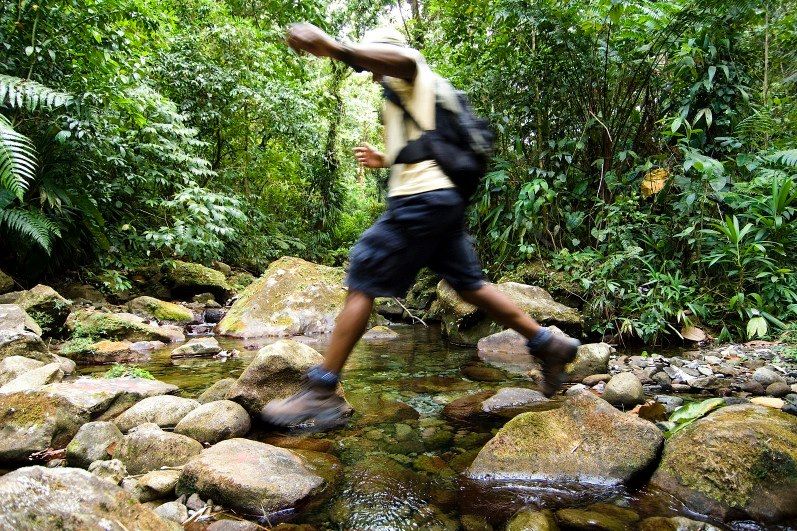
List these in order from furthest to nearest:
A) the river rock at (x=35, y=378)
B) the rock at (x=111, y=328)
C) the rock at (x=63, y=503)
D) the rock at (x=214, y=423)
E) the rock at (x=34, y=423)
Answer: the rock at (x=111, y=328) → the river rock at (x=35, y=378) → the rock at (x=214, y=423) → the rock at (x=34, y=423) → the rock at (x=63, y=503)

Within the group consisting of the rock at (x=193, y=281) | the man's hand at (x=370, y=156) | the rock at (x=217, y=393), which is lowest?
the rock at (x=193, y=281)

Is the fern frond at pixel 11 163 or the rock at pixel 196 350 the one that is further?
the rock at pixel 196 350

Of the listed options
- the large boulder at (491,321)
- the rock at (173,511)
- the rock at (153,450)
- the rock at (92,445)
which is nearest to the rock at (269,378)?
the rock at (153,450)

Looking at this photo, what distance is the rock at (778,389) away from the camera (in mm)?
3404

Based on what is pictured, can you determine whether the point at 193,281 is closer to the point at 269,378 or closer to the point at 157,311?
the point at 157,311

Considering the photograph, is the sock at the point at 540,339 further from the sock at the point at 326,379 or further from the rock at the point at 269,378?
the rock at the point at 269,378

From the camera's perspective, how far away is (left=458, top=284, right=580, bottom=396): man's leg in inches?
90.3

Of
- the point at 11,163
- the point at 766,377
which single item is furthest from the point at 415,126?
the point at 11,163

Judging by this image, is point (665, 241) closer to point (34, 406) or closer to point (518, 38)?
point (518, 38)

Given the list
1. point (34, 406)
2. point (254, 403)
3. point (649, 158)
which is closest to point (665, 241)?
point (649, 158)

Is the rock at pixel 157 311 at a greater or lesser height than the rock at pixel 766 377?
lesser

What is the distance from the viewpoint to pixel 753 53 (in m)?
6.15

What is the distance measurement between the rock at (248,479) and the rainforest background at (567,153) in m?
4.20

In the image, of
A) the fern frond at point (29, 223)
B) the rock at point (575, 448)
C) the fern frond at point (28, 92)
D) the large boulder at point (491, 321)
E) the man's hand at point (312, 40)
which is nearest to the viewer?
the man's hand at point (312, 40)
